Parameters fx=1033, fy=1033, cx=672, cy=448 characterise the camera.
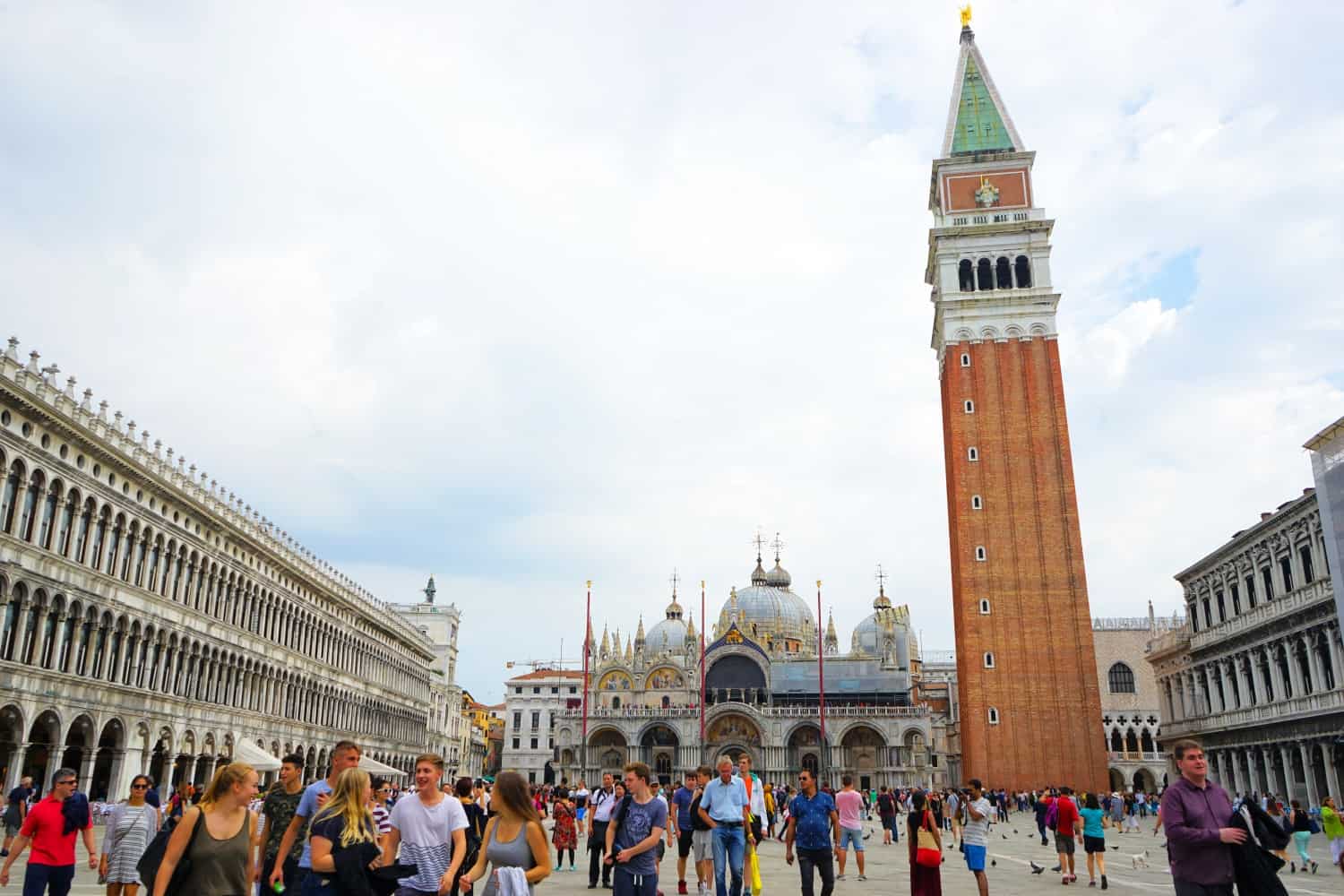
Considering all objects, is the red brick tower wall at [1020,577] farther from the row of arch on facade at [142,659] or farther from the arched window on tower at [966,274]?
the row of arch on facade at [142,659]

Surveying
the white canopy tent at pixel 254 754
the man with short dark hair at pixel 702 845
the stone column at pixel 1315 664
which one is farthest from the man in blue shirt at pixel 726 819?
the stone column at pixel 1315 664

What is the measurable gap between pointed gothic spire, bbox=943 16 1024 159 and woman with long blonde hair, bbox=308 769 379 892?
5899 centimetres

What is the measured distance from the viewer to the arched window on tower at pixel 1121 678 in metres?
67.7

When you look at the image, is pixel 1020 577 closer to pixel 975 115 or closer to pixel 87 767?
pixel 975 115

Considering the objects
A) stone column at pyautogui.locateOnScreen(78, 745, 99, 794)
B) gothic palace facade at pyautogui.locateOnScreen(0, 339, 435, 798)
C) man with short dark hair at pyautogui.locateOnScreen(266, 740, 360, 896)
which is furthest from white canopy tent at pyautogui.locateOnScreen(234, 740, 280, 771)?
man with short dark hair at pyautogui.locateOnScreen(266, 740, 360, 896)

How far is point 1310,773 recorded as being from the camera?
34562 millimetres

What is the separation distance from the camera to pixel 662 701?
70.9m

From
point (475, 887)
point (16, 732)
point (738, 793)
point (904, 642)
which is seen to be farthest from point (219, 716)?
point (904, 642)

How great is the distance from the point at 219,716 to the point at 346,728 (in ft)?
54.4

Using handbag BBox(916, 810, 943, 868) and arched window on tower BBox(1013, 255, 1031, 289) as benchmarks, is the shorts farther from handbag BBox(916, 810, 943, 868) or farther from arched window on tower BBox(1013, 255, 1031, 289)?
arched window on tower BBox(1013, 255, 1031, 289)

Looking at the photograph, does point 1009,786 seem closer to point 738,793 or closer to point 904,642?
point 904,642

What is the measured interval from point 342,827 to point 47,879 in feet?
15.5

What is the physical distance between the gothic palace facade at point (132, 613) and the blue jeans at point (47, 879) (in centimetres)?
1788

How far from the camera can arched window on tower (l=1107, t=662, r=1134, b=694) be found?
67.7m
